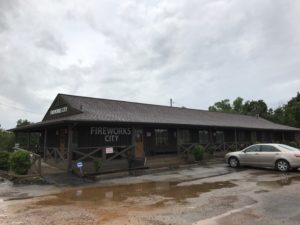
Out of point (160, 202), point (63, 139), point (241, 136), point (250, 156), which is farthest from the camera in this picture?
point (241, 136)

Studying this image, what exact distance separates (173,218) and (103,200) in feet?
10.2

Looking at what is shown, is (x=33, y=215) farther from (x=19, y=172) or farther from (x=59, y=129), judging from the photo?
(x=59, y=129)

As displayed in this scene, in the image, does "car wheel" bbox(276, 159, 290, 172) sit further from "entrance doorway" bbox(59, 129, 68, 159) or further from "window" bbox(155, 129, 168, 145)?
"entrance doorway" bbox(59, 129, 68, 159)

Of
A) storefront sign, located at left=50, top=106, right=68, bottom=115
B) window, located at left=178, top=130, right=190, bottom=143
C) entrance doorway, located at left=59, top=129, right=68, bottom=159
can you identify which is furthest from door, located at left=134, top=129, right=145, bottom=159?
storefront sign, located at left=50, top=106, right=68, bottom=115

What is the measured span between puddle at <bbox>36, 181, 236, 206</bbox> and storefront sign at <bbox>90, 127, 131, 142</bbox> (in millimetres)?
6387

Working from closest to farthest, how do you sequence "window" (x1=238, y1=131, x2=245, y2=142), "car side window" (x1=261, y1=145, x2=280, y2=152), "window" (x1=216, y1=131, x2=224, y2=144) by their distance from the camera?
"car side window" (x1=261, y1=145, x2=280, y2=152)
"window" (x1=216, y1=131, x2=224, y2=144)
"window" (x1=238, y1=131, x2=245, y2=142)

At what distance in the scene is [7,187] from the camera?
12031 millimetres

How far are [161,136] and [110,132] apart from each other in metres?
4.71

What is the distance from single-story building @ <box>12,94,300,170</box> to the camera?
16016 mm

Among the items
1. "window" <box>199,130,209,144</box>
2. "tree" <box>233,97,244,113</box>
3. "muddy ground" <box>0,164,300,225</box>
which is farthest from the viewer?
"tree" <box>233,97,244,113</box>

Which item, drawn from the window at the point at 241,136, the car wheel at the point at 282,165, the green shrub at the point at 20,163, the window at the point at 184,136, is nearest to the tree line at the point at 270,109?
the window at the point at 241,136

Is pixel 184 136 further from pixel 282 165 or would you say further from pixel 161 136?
pixel 282 165

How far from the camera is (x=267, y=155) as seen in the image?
16.0 m

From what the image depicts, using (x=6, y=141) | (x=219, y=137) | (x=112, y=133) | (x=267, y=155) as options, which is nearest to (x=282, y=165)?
(x=267, y=155)
